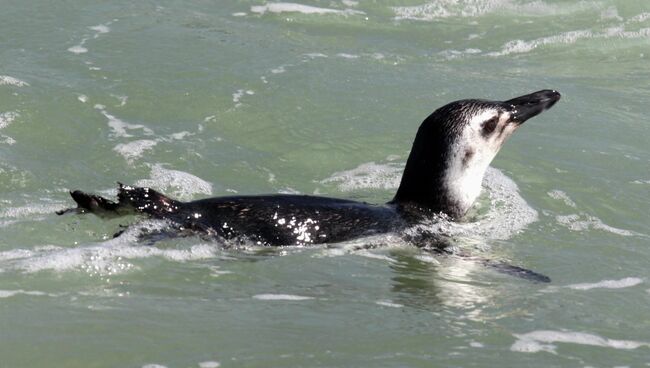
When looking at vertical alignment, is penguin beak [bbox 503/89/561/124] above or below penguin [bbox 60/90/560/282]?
→ above

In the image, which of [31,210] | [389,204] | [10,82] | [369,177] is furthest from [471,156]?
[10,82]

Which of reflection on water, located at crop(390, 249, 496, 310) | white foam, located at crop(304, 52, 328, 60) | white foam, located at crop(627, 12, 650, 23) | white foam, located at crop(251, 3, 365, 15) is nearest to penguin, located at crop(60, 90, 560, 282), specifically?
reflection on water, located at crop(390, 249, 496, 310)

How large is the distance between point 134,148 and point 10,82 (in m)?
1.88

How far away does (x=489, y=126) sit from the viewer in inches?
306

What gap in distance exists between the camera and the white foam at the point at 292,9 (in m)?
13.6

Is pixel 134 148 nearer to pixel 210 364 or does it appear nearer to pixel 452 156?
pixel 452 156

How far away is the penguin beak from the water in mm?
719

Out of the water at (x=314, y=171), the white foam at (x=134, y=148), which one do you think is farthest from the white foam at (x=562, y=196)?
the white foam at (x=134, y=148)

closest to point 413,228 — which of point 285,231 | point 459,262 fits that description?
point 459,262

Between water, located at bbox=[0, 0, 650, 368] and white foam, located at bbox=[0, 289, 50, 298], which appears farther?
white foam, located at bbox=[0, 289, 50, 298]

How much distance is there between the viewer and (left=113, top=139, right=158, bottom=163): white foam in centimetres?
917

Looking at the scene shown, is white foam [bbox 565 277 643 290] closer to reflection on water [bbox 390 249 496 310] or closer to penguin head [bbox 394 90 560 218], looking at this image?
reflection on water [bbox 390 249 496 310]

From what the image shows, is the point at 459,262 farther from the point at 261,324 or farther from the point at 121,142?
the point at 121,142

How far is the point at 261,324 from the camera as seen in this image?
5504 millimetres
